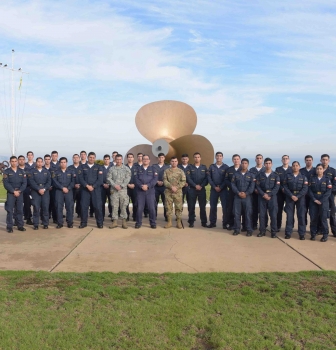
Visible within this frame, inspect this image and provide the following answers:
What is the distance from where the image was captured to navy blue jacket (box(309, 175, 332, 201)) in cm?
600

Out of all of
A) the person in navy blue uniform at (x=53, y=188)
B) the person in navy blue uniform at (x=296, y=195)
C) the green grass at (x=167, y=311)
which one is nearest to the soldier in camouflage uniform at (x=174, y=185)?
the person in navy blue uniform at (x=296, y=195)

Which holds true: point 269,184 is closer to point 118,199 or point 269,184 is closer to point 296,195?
point 296,195

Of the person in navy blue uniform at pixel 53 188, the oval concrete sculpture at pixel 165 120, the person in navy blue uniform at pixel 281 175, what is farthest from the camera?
the oval concrete sculpture at pixel 165 120

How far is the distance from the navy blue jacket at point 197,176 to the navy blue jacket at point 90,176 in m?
1.70

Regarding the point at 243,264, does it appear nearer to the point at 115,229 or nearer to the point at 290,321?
the point at 290,321

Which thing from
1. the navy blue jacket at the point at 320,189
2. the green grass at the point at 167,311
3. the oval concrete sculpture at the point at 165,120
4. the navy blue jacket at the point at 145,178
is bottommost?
the green grass at the point at 167,311

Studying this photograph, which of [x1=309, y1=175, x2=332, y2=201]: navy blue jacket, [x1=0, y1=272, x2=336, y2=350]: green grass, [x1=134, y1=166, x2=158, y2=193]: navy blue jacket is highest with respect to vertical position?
[x1=134, y1=166, x2=158, y2=193]: navy blue jacket

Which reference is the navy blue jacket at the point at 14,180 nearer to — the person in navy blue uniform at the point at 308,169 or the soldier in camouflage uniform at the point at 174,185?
the soldier in camouflage uniform at the point at 174,185

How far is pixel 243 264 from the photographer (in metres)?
4.65

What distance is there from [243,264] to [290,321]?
1.63m

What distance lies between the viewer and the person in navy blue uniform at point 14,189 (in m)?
6.50

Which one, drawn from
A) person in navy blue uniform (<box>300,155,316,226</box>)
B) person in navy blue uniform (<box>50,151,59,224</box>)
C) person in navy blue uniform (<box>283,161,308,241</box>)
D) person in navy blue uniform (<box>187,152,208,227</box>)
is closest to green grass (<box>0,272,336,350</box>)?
person in navy blue uniform (<box>283,161,308,241</box>)

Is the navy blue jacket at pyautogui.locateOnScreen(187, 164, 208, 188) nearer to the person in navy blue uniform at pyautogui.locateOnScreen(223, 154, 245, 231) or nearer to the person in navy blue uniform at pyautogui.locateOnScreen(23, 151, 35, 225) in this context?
the person in navy blue uniform at pyautogui.locateOnScreen(223, 154, 245, 231)

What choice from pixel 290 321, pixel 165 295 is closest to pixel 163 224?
pixel 165 295
